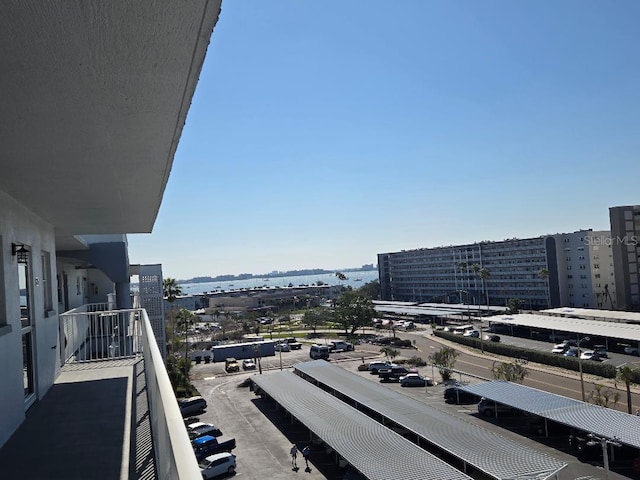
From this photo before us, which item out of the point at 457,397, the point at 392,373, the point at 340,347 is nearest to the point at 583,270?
the point at 340,347

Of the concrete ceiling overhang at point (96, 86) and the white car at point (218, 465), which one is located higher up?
the concrete ceiling overhang at point (96, 86)

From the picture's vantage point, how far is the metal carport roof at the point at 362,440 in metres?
15.0

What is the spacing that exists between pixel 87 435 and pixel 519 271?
7136 centimetres

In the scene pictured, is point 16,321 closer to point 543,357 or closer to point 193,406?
point 193,406

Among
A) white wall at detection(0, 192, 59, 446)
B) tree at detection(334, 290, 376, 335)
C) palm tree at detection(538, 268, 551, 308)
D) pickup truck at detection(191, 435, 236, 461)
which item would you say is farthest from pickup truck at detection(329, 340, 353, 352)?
white wall at detection(0, 192, 59, 446)

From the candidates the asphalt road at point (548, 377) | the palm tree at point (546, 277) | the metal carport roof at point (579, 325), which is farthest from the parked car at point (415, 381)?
the palm tree at point (546, 277)

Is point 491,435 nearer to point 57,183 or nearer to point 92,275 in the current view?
point 92,275

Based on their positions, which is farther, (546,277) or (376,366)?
(546,277)

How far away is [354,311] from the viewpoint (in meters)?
57.0

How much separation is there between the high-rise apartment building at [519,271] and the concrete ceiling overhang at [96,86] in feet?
209

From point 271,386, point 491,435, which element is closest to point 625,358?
point 491,435

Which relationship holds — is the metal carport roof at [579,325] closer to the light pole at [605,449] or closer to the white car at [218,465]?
the light pole at [605,449]

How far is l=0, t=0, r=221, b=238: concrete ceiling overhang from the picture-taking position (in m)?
1.87

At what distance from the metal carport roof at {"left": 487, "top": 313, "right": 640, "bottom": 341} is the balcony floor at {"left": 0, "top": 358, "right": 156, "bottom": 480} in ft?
125
